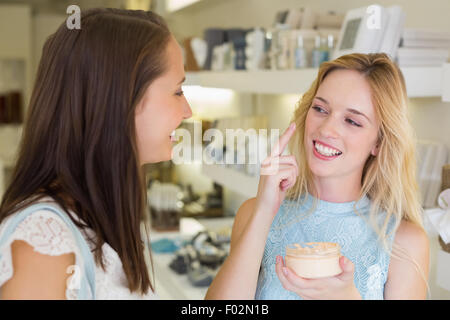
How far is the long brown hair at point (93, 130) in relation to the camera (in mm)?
786

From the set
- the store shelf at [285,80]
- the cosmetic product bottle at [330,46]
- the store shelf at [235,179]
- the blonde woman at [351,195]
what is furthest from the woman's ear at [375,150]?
the store shelf at [235,179]

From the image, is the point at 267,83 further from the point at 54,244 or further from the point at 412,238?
the point at 54,244

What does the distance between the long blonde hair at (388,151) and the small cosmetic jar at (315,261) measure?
0.99ft

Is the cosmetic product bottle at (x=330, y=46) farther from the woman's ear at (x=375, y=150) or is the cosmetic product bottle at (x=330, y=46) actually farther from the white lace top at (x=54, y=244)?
the white lace top at (x=54, y=244)

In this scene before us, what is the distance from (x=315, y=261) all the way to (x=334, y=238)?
36cm

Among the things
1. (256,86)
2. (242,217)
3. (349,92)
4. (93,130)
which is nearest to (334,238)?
(242,217)

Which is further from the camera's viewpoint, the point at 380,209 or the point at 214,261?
the point at 214,261

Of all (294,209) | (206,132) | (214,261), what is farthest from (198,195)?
(294,209)

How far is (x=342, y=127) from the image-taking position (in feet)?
3.90

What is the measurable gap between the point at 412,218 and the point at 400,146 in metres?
0.17

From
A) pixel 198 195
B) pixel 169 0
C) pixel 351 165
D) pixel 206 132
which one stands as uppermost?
pixel 169 0

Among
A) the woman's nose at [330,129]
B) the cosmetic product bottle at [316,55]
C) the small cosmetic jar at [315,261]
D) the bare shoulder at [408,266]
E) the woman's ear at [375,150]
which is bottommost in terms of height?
the bare shoulder at [408,266]

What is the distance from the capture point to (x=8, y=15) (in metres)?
5.57

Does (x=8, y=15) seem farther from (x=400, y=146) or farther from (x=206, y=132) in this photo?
(x=400, y=146)
